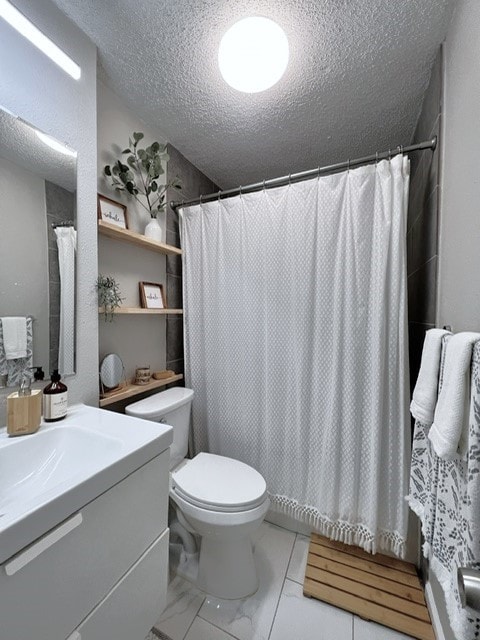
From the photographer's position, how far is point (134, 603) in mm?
732

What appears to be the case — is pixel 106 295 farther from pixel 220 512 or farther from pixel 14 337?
pixel 220 512

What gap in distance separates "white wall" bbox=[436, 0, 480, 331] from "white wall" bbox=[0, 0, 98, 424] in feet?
4.51

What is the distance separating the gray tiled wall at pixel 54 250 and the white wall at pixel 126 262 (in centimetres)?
28

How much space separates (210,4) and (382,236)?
3.64 feet

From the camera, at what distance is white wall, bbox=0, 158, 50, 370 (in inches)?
33.8

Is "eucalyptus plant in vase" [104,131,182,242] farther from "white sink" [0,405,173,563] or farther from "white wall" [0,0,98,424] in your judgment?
"white sink" [0,405,173,563]

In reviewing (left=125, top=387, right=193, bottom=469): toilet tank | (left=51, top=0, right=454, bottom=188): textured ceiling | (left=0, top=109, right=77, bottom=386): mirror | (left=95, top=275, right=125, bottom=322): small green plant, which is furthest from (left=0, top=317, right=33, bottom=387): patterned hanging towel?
(left=51, top=0, right=454, bottom=188): textured ceiling

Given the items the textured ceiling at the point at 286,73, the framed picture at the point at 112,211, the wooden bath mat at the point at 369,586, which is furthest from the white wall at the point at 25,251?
the wooden bath mat at the point at 369,586

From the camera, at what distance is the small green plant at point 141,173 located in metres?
1.33

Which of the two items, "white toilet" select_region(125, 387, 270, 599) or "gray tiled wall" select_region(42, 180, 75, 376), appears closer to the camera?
"gray tiled wall" select_region(42, 180, 75, 376)

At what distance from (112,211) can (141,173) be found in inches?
13.2

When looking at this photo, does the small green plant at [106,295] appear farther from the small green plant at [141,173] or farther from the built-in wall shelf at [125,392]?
the small green plant at [141,173]

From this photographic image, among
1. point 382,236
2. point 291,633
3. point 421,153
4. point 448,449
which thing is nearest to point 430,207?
point 382,236

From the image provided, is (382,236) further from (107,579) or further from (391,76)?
(107,579)
